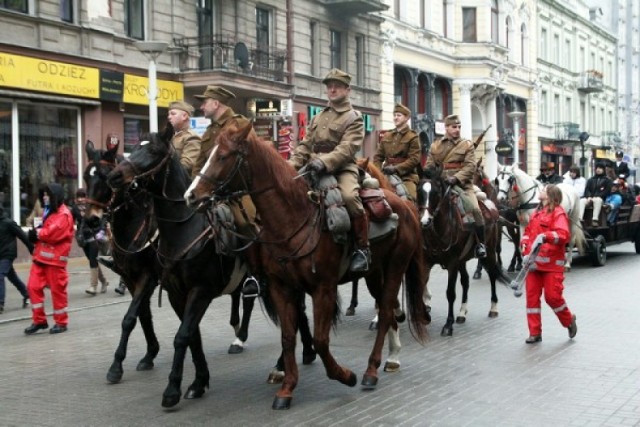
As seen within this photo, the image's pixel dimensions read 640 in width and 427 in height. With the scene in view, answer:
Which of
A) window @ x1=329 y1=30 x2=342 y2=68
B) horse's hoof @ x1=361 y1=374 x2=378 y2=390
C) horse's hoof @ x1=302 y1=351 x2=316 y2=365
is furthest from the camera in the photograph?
window @ x1=329 y1=30 x2=342 y2=68

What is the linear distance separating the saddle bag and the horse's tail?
1201 mm

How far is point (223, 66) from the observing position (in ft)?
81.8

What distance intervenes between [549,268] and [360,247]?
3.44 meters

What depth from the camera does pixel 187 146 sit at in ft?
29.3

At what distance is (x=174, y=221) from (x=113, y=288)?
32.2 ft

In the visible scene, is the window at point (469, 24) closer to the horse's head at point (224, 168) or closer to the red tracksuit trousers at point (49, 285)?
the red tracksuit trousers at point (49, 285)

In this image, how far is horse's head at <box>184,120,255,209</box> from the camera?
21.8 feet

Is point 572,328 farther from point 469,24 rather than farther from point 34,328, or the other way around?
point 469,24

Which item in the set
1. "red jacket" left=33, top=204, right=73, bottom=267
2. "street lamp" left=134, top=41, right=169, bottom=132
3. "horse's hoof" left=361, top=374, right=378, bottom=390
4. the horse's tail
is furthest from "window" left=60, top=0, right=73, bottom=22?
"horse's hoof" left=361, top=374, right=378, bottom=390

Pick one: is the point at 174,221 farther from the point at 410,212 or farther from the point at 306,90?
the point at 306,90

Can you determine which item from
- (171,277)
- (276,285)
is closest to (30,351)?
(171,277)

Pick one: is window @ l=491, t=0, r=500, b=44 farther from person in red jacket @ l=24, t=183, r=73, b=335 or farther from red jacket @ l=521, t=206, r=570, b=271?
person in red jacket @ l=24, t=183, r=73, b=335

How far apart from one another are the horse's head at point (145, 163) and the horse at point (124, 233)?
1.33ft

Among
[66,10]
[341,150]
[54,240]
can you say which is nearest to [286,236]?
[341,150]
